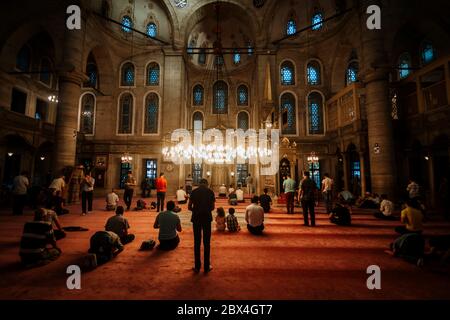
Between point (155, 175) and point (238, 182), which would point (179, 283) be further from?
point (238, 182)

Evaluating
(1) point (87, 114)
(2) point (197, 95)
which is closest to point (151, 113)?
(1) point (87, 114)

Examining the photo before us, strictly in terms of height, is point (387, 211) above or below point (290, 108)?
below

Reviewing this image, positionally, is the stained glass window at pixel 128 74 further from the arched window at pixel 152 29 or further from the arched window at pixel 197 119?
the arched window at pixel 197 119

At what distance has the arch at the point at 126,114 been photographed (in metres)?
17.8

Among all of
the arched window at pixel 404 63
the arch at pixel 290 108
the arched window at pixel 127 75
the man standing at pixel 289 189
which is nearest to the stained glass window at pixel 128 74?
the arched window at pixel 127 75

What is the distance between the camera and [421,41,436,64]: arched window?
13480 millimetres

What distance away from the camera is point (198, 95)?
75.4 ft

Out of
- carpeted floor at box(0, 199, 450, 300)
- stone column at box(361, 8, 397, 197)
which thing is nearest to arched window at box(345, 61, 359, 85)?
stone column at box(361, 8, 397, 197)

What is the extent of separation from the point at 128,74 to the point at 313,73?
53.1ft

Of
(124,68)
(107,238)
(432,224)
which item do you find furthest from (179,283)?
(124,68)

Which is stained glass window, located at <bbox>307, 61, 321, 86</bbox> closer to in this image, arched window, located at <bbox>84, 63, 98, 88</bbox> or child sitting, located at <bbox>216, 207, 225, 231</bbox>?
child sitting, located at <bbox>216, 207, 225, 231</bbox>

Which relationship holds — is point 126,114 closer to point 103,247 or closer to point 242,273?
point 103,247

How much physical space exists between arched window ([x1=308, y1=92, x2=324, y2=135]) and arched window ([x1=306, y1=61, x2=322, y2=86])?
3.39ft

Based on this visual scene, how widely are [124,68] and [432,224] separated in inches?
866
